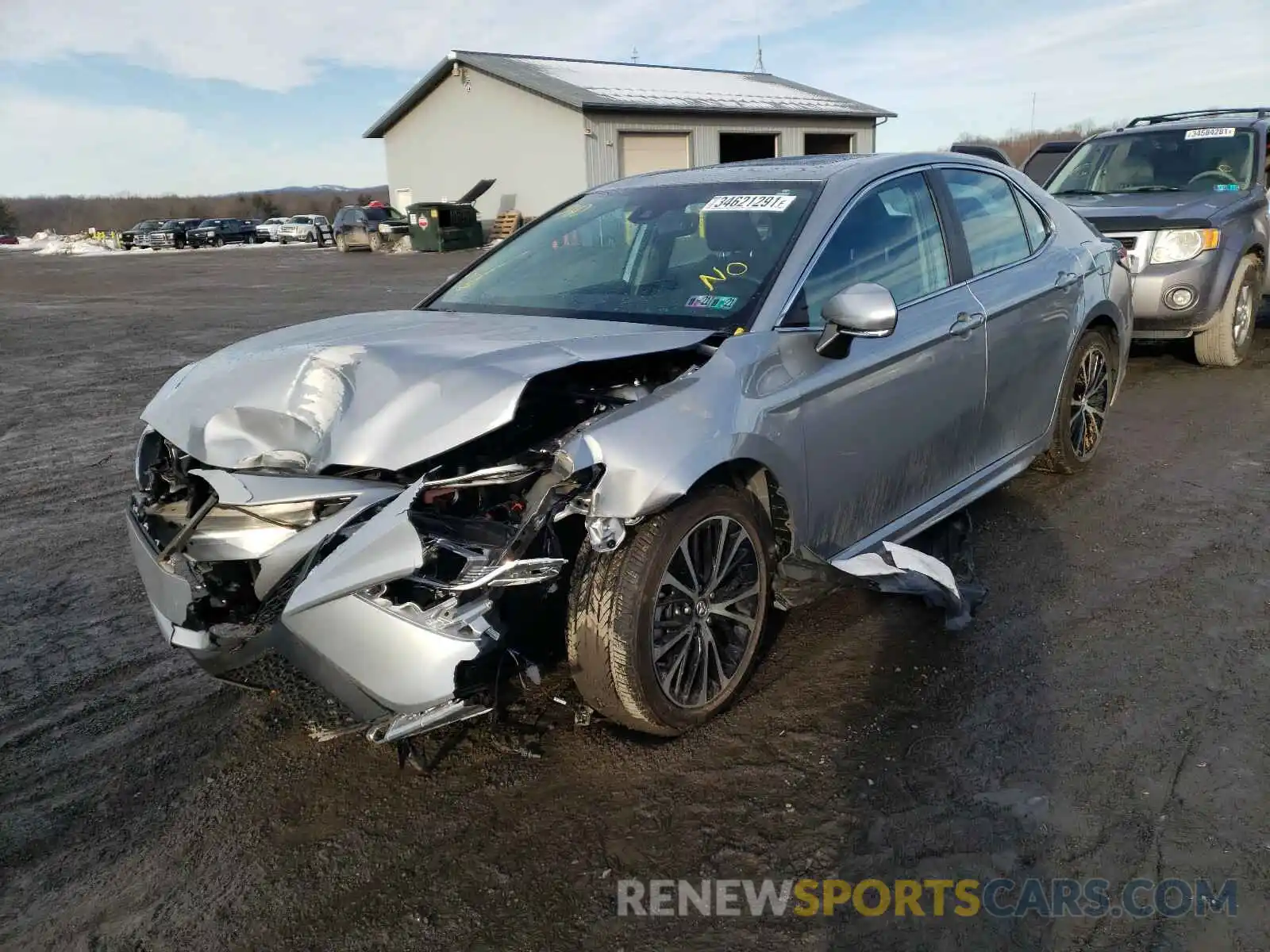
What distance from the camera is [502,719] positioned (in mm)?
3252

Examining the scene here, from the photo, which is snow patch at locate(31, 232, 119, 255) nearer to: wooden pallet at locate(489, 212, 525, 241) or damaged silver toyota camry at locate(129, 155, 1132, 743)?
wooden pallet at locate(489, 212, 525, 241)

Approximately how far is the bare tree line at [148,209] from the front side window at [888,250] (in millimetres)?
70059

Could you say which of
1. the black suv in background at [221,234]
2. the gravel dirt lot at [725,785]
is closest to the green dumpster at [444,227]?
the black suv in background at [221,234]

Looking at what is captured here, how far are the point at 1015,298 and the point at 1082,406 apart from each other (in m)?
1.26

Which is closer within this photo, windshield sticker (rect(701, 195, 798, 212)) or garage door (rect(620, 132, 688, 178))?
windshield sticker (rect(701, 195, 798, 212))

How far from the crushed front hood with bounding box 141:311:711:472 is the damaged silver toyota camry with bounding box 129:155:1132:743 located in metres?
0.01

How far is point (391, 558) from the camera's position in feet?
8.18

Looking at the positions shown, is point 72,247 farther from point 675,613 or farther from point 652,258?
point 675,613

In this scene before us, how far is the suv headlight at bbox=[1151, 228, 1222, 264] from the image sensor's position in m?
7.75

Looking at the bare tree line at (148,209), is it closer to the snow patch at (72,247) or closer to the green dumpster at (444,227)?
the snow patch at (72,247)

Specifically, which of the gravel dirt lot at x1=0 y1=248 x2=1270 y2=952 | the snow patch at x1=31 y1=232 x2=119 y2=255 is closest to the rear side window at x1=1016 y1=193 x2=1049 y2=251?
the gravel dirt lot at x1=0 y1=248 x2=1270 y2=952

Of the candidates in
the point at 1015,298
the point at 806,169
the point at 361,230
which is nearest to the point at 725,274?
the point at 806,169

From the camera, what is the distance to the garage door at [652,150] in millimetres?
28125

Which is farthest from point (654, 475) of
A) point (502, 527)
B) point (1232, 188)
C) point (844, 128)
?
point (844, 128)
